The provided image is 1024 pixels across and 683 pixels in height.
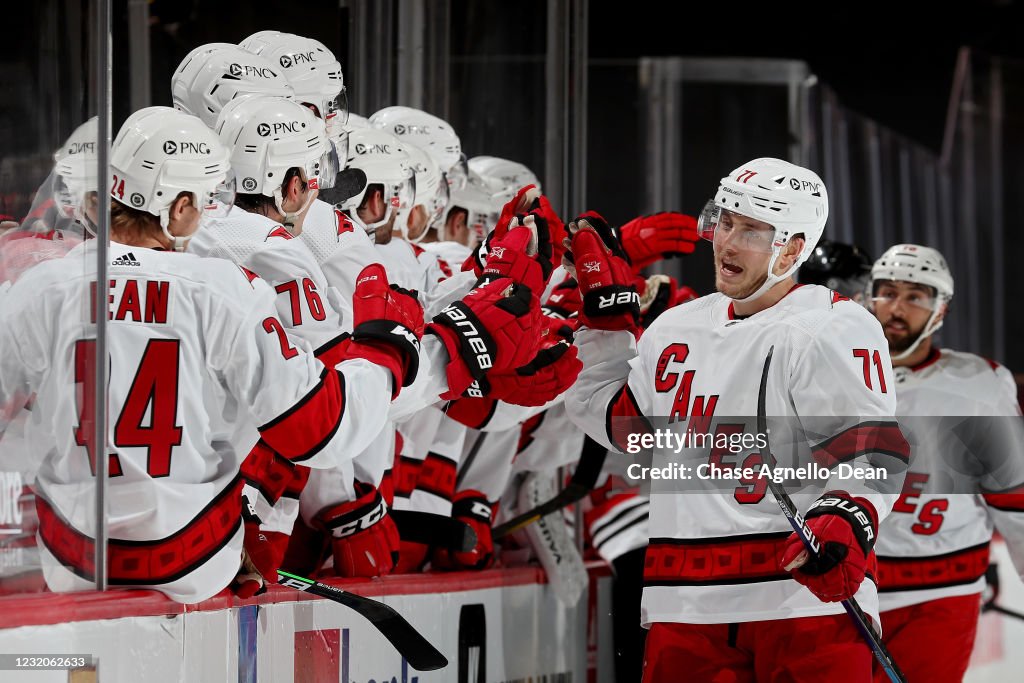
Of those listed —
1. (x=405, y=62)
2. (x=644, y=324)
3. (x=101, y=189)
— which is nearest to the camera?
(x=101, y=189)

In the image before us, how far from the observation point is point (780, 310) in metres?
2.83

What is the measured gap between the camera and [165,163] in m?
2.31

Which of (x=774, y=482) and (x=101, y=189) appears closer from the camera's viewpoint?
(x=101, y=189)

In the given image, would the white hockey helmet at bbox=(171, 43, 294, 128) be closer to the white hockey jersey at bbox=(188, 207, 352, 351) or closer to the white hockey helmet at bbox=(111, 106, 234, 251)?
the white hockey jersey at bbox=(188, 207, 352, 351)

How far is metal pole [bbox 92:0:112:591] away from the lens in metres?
2.12

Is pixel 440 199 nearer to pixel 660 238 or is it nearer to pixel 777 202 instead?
pixel 660 238

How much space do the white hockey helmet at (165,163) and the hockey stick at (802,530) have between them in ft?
3.59

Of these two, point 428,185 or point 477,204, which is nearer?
point 428,185

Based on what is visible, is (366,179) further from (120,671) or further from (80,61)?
(120,671)

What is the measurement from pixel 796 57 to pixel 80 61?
6.58m

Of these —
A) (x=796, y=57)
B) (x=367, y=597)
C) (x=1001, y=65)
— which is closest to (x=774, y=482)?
(x=367, y=597)

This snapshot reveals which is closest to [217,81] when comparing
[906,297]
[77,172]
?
[77,172]

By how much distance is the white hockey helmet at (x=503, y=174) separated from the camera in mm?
3832

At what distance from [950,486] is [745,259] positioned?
1296mm
